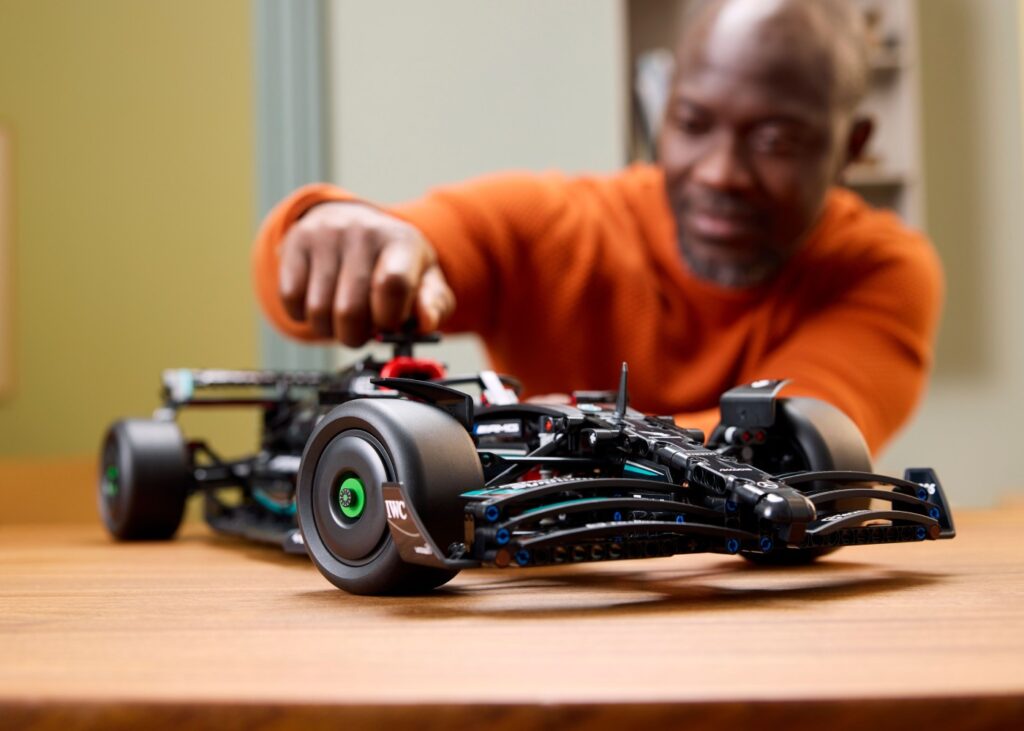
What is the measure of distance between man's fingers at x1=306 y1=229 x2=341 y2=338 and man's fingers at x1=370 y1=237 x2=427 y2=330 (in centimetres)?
5

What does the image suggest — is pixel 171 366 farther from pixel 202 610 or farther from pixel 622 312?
pixel 202 610

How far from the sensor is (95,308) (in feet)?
9.42

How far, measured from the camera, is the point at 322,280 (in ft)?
3.65

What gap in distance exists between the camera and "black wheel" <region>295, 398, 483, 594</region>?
28.1 inches

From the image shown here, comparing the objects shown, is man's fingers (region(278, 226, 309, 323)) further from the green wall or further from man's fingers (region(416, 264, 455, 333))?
the green wall

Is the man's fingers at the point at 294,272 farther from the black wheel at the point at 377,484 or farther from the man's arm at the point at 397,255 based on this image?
the black wheel at the point at 377,484

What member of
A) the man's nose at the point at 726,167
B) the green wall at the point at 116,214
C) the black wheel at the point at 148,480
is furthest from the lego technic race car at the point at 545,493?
the green wall at the point at 116,214

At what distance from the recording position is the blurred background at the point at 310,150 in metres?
2.46

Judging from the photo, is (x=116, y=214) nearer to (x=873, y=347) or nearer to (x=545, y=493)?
(x=873, y=347)

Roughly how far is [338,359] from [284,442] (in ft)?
3.98

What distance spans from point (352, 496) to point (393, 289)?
32 centimetres

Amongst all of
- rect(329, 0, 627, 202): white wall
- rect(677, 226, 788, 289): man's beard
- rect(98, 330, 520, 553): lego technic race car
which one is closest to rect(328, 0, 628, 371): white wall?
rect(329, 0, 627, 202): white wall

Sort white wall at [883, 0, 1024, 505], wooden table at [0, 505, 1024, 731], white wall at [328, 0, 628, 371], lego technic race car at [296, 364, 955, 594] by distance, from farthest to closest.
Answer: white wall at [883, 0, 1024, 505] < white wall at [328, 0, 628, 371] < lego technic race car at [296, 364, 955, 594] < wooden table at [0, 505, 1024, 731]

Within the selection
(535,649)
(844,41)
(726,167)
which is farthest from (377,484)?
(844,41)
